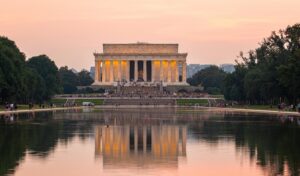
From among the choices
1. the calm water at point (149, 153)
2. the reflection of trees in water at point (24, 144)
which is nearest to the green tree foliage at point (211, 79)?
the reflection of trees in water at point (24, 144)

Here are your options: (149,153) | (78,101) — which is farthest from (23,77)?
(149,153)

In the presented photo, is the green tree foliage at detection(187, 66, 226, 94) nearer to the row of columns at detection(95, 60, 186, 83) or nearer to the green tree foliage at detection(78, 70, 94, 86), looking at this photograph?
the row of columns at detection(95, 60, 186, 83)

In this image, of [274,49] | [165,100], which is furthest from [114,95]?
[274,49]

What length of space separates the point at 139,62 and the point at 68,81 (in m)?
17.0

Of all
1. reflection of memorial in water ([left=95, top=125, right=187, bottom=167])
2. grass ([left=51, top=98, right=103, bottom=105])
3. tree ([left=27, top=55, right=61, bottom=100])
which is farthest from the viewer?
grass ([left=51, top=98, right=103, bottom=105])

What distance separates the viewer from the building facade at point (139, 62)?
166000 millimetres

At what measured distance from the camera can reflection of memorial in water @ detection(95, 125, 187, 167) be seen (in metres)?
24.3

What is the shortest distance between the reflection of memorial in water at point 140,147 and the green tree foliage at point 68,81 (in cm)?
12251

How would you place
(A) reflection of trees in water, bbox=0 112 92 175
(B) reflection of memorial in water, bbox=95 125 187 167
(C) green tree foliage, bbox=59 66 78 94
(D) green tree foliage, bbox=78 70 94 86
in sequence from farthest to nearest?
(D) green tree foliage, bbox=78 70 94 86, (C) green tree foliage, bbox=59 66 78 94, (B) reflection of memorial in water, bbox=95 125 187 167, (A) reflection of trees in water, bbox=0 112 92 175

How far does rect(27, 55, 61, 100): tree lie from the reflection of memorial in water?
78058mm

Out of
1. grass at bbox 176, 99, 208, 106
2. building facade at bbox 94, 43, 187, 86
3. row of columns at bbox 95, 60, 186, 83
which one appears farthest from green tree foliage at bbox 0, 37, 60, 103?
row of columns at bbox 95, 60, 186, 83

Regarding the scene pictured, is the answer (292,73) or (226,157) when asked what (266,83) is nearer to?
(292,73)

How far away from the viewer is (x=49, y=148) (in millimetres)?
29172

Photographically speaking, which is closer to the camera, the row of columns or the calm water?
the calm water
